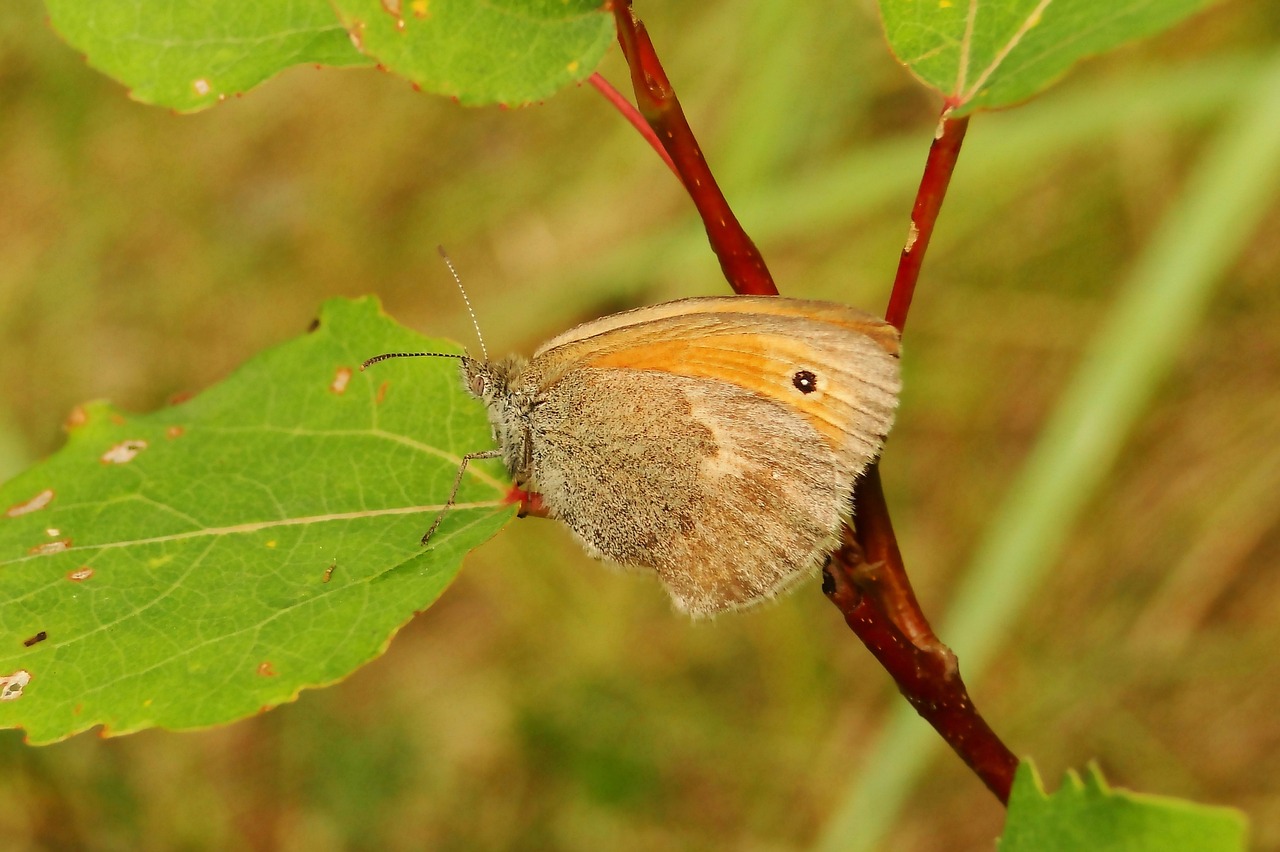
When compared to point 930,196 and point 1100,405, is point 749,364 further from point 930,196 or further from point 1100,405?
point 1100,405

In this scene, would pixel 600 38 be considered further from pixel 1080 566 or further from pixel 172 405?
pixel 1080 566

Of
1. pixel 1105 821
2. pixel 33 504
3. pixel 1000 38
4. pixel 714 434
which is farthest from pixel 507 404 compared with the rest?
pixel 1105 821

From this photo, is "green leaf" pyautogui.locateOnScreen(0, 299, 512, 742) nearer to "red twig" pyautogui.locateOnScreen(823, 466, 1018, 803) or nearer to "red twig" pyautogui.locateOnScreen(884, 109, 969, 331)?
"red twig" pyautogui.locateOnScreen(823, 466, 1018, 803)

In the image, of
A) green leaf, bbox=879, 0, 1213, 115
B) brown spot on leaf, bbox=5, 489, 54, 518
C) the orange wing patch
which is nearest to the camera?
green leaf, bbox=879, 0, 1213, 115

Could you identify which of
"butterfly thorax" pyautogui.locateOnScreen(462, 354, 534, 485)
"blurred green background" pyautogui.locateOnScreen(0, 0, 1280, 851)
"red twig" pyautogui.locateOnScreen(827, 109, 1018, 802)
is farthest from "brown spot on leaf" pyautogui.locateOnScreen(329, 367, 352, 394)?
"blurred green background" pyautogui.locateOnScreen(0, 0, 1280, 851)

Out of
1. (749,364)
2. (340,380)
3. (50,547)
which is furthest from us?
(749,364)
